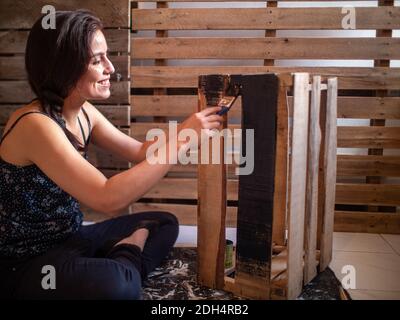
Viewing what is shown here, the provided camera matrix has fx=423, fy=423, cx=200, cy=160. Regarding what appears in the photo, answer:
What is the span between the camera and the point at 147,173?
1.41 meters

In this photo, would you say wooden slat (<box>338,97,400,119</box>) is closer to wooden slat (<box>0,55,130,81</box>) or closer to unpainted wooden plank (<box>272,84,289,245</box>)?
unpainted wooden plank (<box>272,84,289,245</box>)

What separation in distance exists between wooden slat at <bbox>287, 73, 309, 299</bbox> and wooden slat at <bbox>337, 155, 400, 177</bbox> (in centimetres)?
114

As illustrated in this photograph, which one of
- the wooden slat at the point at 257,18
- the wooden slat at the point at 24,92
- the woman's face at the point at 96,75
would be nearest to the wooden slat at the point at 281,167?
the woman's face at the point at 96,75

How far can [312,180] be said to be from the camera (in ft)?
5.64

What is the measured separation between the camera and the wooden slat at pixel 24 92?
269 centimetres

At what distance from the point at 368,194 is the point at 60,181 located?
1.98 meters

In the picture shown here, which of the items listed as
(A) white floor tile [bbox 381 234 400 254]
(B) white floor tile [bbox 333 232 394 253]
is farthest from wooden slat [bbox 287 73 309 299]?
(A) white floor tile [bbox 381 234 400 254]

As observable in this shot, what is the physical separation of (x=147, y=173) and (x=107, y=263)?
0.35m

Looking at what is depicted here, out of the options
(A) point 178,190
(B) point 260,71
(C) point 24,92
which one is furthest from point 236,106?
(C) point 24,92

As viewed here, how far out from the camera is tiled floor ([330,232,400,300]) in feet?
5.97

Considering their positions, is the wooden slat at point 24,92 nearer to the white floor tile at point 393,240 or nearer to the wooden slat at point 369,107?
the wooden slat at point 369,107
